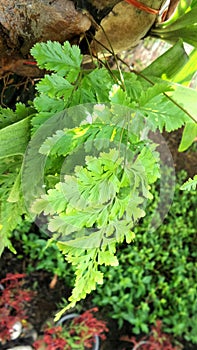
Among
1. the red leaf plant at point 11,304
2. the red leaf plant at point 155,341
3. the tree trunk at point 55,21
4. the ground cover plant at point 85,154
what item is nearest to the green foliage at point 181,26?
the tree trunk at point 55,21

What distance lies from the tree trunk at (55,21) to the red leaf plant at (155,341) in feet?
4.96

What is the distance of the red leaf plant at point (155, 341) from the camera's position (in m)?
1.99

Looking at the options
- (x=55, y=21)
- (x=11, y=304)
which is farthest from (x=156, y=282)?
(x=55, y=21)

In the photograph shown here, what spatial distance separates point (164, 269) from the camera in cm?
222

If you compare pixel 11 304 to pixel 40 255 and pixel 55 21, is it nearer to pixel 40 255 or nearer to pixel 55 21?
pixel 40 255

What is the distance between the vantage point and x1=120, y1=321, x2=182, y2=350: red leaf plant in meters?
1.99

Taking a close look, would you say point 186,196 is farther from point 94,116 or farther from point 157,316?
point 94,116

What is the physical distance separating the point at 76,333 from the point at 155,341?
12.2 inches

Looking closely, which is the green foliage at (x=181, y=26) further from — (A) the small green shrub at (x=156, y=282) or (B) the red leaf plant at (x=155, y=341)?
(B) the red leaf plant at (x=155, y=341)

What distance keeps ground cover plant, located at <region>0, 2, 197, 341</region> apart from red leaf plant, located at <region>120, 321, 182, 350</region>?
4.78 feet

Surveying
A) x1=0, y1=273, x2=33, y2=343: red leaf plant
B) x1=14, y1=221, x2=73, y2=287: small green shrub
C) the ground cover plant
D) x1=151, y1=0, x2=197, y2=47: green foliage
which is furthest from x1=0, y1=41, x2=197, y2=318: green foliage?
x1=14, y1=221, x2=73, y2=287: small green shrub

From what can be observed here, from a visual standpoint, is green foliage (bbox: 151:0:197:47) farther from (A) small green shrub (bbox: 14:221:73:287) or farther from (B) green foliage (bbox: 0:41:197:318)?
(A) small green shrub (bbox: 14:221:73:287)

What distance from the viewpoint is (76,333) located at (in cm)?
196

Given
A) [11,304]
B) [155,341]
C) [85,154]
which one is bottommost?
[155,341]
